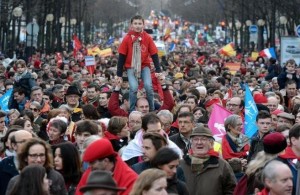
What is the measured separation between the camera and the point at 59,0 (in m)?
67.6

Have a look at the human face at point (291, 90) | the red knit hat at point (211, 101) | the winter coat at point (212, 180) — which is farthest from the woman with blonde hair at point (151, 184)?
the human face at point (291, 90)

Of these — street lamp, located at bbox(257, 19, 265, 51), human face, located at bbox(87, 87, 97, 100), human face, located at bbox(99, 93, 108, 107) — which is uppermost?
street lamp, located at bbox(257, 19, 265, 51)

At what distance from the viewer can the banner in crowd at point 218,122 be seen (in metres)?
15.3

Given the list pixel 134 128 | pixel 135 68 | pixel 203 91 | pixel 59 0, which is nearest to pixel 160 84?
pixel 135 68

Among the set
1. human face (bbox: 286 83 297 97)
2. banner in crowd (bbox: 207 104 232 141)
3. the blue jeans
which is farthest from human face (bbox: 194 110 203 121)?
human face (bbox: 286 83 297 97)

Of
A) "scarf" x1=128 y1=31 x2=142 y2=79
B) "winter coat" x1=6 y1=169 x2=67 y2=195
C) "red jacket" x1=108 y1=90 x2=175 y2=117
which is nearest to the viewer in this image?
"winter coat" x1=6 y1=169 x2=67 y2=195

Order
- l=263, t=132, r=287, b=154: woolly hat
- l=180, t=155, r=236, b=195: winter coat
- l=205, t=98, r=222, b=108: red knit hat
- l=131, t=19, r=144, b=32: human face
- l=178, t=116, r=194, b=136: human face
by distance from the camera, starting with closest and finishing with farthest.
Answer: l=263, t=132, r=287, b=154: woolly hat, l=180, t=155, r=236, b=195: winter coat, l=178, t=116, r=194, b=136: human face, l=131, t=19, r=144, b=32: human face, l=205, t=98, r=222, b=108: red knit hat

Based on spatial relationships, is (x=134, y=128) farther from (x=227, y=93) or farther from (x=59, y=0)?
(x=59, y=0)

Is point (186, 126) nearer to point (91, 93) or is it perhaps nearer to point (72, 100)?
point (72, 100)

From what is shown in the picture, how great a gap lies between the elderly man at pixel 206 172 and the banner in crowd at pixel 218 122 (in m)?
3.58

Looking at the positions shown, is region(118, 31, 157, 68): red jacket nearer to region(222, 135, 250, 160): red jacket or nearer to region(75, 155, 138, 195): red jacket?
region(222, 135, 250, 160): red jacket

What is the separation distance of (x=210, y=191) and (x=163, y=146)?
3.07 feet

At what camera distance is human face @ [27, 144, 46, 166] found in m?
10.2

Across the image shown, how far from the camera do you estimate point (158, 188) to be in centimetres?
838
